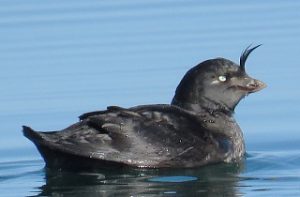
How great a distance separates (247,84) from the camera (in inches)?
699

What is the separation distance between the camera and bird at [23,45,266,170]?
15836 millimetres

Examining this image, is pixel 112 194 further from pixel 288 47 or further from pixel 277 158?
pixel 288 47

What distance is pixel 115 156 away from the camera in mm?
15836

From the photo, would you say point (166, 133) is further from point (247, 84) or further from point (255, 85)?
point (255, 85)

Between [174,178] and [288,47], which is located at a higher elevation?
[288,47]

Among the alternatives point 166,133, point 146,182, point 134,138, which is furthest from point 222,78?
point 146,182

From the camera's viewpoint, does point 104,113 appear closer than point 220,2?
Yes

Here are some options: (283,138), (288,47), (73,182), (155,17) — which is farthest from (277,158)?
(155,17)

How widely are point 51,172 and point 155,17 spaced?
905cm

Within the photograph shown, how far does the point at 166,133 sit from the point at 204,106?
4.59 ft

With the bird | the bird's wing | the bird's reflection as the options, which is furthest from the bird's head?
the bird's reflection

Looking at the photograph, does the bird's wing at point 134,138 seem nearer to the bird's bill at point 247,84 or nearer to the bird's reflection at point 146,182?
the bird's reflection at point 146,182

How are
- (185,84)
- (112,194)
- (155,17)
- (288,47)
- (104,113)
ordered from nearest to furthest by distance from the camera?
(112,194) < (104,113) < (185,84) < (288,47) < (155,17)

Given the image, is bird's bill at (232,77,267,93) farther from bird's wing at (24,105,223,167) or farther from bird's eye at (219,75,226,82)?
bird's wing at (24,105,223,167)
